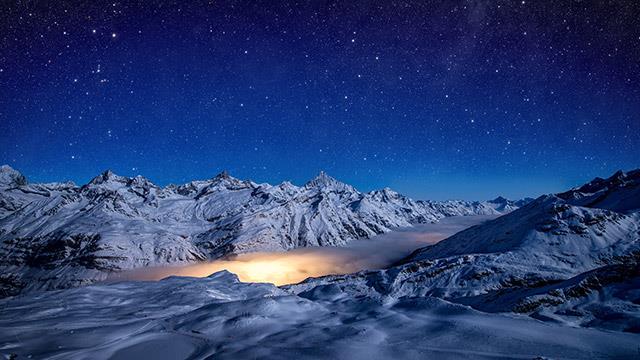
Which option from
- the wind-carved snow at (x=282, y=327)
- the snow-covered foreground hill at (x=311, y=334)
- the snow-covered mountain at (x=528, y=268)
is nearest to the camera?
the snow-covered foreground hill at (x=311, y=334)

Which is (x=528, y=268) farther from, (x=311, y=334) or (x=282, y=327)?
(x=311, y=334)

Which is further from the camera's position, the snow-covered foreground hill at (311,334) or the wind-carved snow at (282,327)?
the wind-carved snow at (282,327)

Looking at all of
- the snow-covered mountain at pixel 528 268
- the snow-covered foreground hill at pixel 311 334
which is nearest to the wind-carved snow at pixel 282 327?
the snow-covered foreground hill at pixel 311 334

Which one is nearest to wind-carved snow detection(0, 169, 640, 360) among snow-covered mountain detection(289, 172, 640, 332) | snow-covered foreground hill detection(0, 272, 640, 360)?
snow-covered foreground hill detection(0, 272, 640, 360)

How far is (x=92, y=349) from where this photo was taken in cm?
A: 1439

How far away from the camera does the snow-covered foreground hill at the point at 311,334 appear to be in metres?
10.9

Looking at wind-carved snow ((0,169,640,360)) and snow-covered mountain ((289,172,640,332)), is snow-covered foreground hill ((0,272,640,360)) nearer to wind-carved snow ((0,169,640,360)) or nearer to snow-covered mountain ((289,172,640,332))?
wind-carved snow ((0,169,640,360))

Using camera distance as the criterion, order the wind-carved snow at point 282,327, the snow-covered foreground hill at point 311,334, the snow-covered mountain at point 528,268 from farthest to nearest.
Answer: the snow-covered mountain at point 528,268 < the wind-carved snow at point 282,327 < the snow-covered foreground hill at point 311,334

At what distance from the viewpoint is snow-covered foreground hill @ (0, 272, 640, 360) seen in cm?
1088

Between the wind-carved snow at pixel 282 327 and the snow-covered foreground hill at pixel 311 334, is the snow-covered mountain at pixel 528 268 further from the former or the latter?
the snow-covered foreground hill at pixel 311 334

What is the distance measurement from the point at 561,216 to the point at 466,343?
6593 inches

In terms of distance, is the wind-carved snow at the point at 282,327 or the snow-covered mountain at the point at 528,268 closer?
the wind-carved snow at the point at 282,327

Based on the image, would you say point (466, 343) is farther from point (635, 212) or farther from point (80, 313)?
point (635, 212)

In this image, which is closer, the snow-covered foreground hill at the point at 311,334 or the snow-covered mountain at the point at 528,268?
the snow-covered foreground hill at the point at 311,334
